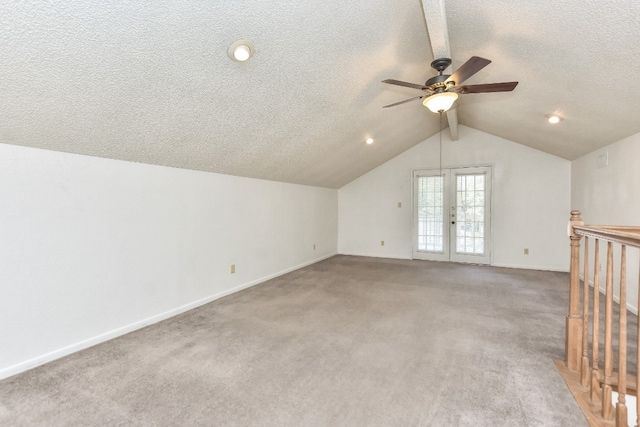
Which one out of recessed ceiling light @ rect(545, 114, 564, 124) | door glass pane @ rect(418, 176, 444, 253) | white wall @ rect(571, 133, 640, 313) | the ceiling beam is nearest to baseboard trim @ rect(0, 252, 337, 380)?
the ceiling beam

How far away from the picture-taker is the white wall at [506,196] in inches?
215

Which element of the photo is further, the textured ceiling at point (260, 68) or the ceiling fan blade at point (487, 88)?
the ceiling fan blade at point (487, 88)

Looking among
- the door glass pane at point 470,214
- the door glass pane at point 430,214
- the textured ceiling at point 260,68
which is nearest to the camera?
the textured ceiling at point 260,68

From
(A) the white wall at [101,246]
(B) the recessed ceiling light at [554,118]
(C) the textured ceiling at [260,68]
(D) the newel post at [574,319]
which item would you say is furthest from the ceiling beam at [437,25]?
(A) the white wall at [101,246]

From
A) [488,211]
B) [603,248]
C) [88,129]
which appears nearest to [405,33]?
[88,129]

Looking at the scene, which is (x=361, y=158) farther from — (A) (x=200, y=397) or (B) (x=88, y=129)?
(A) (x=200, y=397)

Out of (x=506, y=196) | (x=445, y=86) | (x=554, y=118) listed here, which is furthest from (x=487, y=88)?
(x=506, y=196)

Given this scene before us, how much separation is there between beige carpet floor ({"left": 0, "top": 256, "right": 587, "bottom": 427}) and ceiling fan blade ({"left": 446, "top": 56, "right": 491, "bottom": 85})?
85.9 inches

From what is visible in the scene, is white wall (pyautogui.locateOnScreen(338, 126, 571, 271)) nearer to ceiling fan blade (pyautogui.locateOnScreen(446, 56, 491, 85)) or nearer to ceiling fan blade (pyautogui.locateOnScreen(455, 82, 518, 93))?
ceiling fan blade (pyautogui.locateOnScreen(455, 82, 518, 93))

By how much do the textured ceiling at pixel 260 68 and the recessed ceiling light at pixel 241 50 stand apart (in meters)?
0.05

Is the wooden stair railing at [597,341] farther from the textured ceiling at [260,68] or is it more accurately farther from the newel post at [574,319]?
the textured ceiling at [260,68]

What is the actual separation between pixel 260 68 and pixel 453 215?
5040 millimetres

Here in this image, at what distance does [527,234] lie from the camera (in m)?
5.65

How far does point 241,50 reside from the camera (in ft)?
6.78
